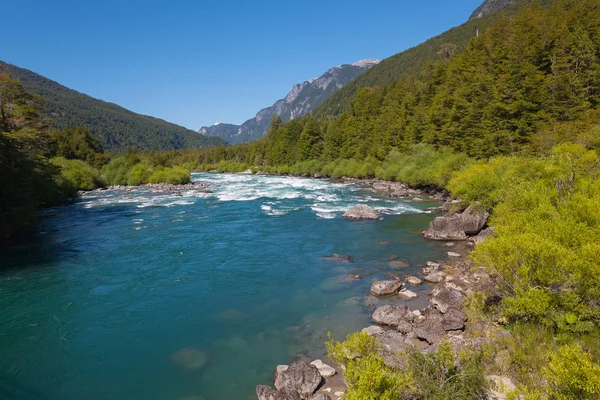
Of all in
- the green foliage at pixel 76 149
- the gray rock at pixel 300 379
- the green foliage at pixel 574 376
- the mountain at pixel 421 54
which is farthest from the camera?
the mountain at pixel 421 54

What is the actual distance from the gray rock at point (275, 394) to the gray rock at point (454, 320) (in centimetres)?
575

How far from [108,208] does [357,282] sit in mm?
34844

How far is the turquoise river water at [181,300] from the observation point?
33.3 ft

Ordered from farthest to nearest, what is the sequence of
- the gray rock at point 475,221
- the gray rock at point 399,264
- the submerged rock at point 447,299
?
1. the gray rock at point 475,221
2. the gray rock at point 399,264
3. the submerged rock at point 447,299

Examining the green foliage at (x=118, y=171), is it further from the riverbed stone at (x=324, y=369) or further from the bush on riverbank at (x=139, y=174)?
the riverbed stone at (x=324, y=369)

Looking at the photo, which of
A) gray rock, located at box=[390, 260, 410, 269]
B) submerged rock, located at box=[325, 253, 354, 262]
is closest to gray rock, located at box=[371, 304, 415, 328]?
gray rock, located at box=[390, 260, 410, 269]

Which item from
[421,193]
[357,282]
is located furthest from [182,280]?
[421,193]

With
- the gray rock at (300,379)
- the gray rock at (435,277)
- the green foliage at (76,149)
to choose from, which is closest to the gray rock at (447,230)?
the gray rock at (435,277)

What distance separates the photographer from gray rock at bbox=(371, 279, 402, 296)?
1483 centimetres

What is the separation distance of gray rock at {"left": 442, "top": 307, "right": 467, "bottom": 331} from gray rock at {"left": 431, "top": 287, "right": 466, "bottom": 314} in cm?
43

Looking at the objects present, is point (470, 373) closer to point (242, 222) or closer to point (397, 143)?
point (242, 222)

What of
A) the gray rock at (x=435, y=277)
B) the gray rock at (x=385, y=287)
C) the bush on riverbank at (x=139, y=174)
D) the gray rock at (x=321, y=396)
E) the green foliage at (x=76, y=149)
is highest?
the green foliage at (x=76, y=149)

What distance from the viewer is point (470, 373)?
671 cm

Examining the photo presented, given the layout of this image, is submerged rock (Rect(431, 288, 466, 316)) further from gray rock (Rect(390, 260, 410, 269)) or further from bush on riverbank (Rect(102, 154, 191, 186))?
bush on riverbank (Rect(102, 154, 191, 186))
